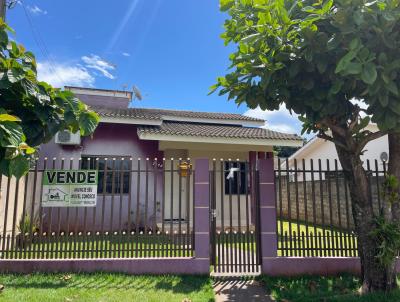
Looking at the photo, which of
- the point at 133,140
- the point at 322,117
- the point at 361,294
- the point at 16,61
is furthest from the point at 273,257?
the point at 133,140

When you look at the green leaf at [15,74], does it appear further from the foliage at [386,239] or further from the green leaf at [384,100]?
the foliage at [386,239]

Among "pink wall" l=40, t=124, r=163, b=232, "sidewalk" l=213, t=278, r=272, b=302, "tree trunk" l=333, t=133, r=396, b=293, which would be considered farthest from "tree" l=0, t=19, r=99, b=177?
"pink wall" l=40, t=124, r=163, b=232

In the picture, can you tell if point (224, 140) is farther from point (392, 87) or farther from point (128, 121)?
point (392, 87)

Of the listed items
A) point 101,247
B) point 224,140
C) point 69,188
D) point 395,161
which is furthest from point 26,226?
point 395,161

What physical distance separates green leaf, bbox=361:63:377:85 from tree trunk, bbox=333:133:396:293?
1.89m

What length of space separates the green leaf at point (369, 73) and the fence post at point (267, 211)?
294cm

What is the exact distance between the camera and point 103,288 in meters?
5.35

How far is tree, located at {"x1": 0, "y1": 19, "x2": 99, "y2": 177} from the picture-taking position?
319 centimetres

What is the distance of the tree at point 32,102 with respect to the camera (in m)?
3.19

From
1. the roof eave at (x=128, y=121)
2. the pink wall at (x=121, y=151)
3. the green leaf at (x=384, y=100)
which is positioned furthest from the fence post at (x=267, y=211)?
the roof eave at (x=128, y=121)

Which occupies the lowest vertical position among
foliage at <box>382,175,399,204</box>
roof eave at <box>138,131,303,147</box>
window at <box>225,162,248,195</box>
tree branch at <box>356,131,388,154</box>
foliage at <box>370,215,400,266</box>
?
foliage at <box>370,215,400,266</box>

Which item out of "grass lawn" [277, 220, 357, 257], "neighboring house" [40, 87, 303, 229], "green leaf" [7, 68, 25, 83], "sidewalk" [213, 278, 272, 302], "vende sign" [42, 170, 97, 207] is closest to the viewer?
"green leaf" [7, 68, 25, 83]

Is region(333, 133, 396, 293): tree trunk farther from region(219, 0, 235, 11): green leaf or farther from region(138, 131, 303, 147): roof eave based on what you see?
region(138, 131, 303, 147): roof eave

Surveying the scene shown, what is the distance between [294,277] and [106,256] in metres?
3.57
